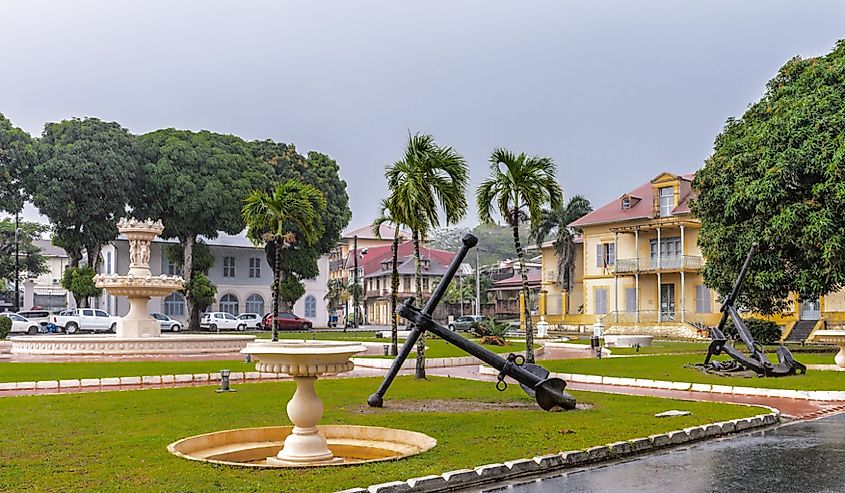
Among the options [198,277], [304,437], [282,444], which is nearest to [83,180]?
[198,277]

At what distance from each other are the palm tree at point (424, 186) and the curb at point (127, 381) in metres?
4.44

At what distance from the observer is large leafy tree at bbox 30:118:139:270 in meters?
49.0

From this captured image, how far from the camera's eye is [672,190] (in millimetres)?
54531

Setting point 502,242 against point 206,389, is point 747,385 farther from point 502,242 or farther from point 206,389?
point 502,242

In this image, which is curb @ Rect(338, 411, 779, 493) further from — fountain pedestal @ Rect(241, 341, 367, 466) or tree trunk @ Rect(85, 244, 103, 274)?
tree trunk @ Rect(85, 244, 103, 274)

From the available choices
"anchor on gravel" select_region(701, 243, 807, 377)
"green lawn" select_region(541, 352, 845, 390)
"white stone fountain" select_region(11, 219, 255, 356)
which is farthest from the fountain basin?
"white stone fountain" select_region(11, 219, 255, 356)

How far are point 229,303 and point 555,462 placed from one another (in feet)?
194

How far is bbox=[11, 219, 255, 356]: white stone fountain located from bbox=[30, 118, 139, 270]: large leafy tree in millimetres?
18314

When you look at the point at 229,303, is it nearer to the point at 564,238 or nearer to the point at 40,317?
the point at 40,317

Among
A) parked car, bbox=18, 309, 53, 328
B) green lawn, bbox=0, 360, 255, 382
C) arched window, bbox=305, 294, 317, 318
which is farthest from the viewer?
arched window, bbox=305, 294, 317, 318

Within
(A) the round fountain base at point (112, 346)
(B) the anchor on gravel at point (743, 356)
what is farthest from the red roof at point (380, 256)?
(B) the anchor on gravel at point (743, 356)

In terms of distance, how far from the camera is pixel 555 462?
9.50 m

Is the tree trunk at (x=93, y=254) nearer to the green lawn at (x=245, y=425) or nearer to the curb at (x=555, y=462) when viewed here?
the green lawn at (x=245, y=425)

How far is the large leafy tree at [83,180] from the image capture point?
49.0 meters
